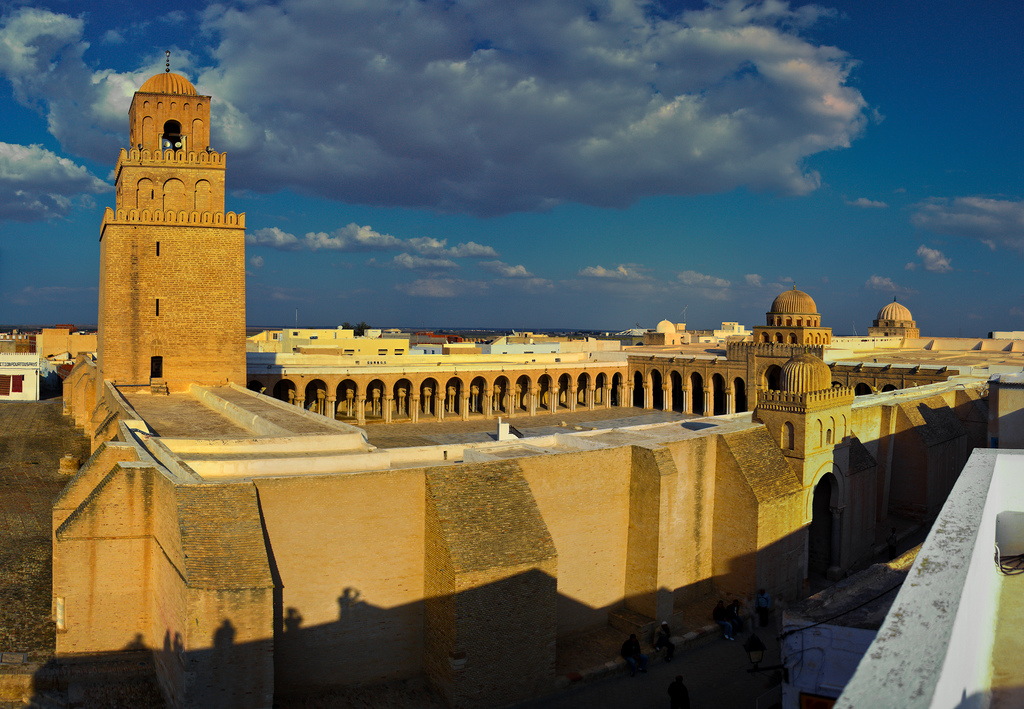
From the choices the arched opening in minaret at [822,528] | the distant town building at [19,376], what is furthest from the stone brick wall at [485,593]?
the distant town building at [19,376]

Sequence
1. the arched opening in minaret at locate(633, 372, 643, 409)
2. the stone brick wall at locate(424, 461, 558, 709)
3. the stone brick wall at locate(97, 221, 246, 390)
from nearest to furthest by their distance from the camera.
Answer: the stone brick wall at locate(424, 461, 558, 709), the stone brick wall at locate(97, 221, 246, 390), the arched opening in minaret at locate(633, 372, 643, 409)

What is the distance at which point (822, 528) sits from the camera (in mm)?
18484

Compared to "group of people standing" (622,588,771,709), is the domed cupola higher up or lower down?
higher up

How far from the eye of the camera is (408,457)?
13352 millimetres

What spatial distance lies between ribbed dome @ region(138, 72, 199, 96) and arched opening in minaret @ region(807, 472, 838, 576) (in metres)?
22.0

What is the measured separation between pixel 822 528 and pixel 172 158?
70.5 ft

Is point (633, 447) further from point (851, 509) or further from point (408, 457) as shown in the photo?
point (851, 509)

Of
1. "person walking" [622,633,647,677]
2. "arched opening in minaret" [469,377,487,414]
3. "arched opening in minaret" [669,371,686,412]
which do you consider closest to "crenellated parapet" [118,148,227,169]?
"person walking" [622,633,647,677]

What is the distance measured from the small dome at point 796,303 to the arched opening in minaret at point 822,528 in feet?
84.0

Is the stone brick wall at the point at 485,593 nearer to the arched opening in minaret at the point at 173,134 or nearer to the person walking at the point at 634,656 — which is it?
the person walking at the point at 634,656

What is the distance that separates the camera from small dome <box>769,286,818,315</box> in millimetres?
41969

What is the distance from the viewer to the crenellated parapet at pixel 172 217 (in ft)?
68.7

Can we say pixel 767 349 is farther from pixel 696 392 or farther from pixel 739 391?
pixel 696 392

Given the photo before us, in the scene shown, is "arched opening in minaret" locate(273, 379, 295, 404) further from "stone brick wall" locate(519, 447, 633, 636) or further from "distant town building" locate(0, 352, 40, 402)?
"stone brick wall" locate(519, 447, 633, 636)
